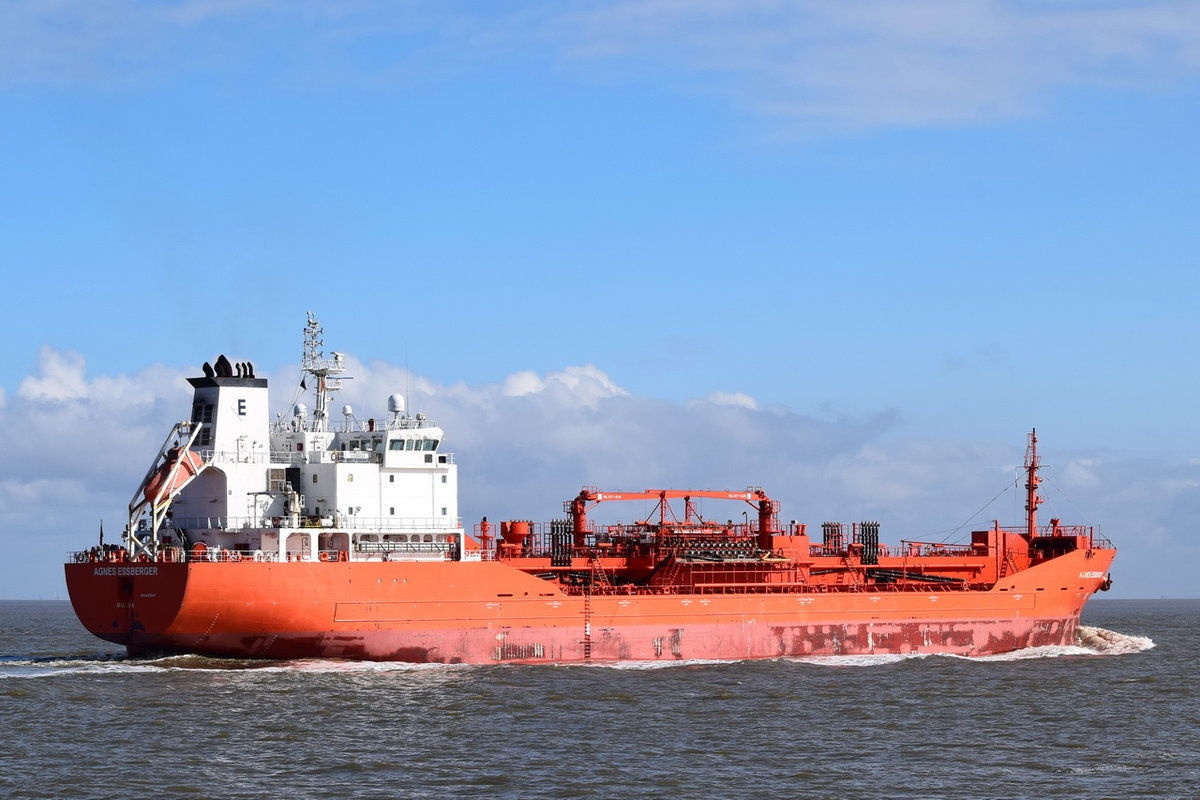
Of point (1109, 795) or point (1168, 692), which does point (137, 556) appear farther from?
point (1168, 692)

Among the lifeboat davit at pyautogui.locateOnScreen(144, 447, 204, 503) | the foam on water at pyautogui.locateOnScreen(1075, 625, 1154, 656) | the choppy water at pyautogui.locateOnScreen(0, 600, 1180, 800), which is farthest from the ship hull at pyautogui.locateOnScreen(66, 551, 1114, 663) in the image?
the foam on water at pyautogui.locateOnScreen(1075, 625, 1154, 656)

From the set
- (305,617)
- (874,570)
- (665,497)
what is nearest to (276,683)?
(305,617)

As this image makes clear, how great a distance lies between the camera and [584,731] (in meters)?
28.7

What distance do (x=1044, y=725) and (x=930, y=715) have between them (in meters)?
2.34

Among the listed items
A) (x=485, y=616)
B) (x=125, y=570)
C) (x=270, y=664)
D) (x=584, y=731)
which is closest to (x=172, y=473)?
(x=125, y=570)

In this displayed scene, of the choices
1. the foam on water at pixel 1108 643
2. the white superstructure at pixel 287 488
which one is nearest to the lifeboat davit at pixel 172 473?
the white superstructure at pixel 287 488

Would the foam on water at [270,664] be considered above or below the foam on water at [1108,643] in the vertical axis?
above

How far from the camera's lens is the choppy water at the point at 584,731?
2409 centimetres

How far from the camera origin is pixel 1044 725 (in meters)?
30.7

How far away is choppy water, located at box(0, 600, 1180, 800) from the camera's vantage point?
79.0 ft

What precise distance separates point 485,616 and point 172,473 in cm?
846

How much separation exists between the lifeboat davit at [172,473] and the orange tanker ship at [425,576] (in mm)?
55

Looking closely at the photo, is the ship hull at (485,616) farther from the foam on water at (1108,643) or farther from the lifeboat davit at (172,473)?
the foam on water at (1108,643)

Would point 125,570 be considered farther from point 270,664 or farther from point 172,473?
point 270,664
